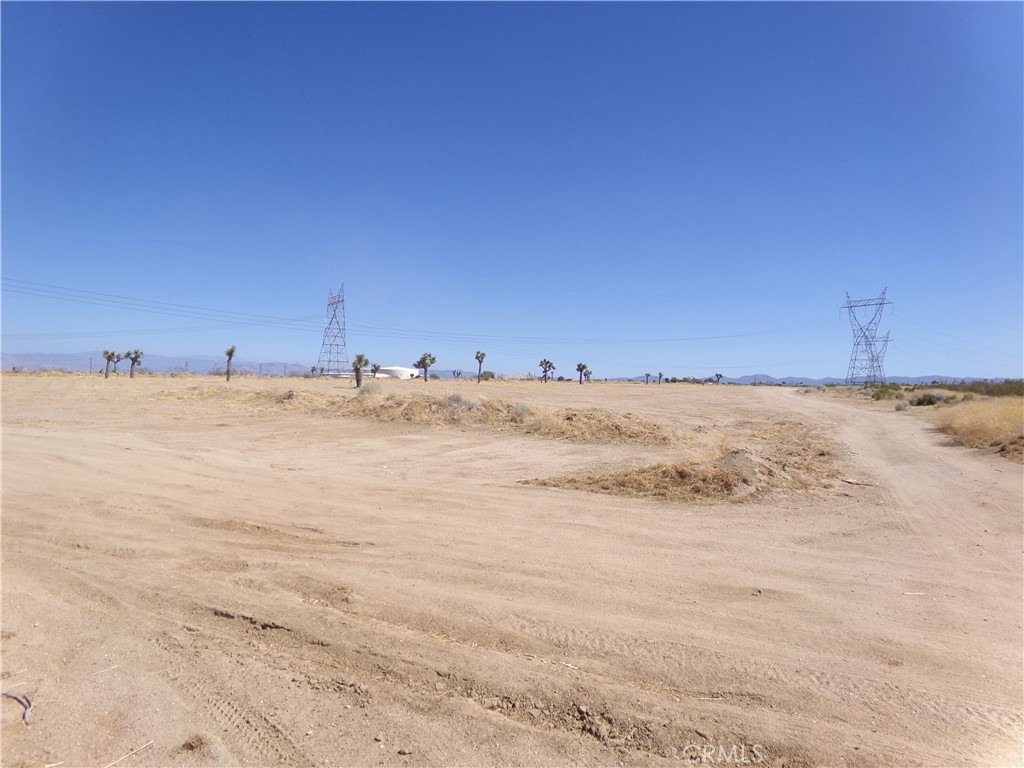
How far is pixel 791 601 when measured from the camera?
562cm

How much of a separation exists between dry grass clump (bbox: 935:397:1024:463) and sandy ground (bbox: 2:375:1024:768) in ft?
23.9

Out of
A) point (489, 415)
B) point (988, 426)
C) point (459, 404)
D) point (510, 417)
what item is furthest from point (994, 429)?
point (459, 404)

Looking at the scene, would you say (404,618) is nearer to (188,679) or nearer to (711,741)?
(188,679)

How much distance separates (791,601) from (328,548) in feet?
16.2

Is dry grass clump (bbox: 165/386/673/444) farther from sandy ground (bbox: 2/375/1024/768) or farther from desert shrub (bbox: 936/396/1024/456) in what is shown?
desert shrub (bbox: 936/396/1024/456)

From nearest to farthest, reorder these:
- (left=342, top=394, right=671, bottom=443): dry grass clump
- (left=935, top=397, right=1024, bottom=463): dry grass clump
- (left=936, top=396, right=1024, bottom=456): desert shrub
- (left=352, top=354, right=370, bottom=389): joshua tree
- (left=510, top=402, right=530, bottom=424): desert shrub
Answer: (left=935, top=397, right=1024, bottom=463): dry grass clump, (left=936, top=396, right=1024, bottom=456): desert shrub, (left=342, top=394, right=671, bottom=443): dry grass clump, (left=510, top=402, right=530, bottom=424): desert shrub, (left=352, top=354, right=370, bottom=389): joshua tree

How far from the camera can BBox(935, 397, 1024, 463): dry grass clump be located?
16.3 m

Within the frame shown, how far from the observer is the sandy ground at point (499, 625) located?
354cm

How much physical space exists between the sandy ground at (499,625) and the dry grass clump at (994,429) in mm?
7295

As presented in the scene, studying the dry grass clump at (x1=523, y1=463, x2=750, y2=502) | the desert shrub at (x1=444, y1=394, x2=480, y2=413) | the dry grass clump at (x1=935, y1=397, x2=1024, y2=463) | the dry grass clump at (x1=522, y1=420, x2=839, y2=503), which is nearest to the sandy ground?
the dry grass clump at (x1=522, y1=420, x2=839, y2=503)

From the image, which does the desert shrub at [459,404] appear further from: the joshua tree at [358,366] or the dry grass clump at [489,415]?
the joshua tree at [358,366]

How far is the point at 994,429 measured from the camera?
18609 millimetres

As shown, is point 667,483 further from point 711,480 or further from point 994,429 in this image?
→ point 994,429

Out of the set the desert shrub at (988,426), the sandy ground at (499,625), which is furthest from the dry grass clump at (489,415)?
the desert shrub at (988,426)
